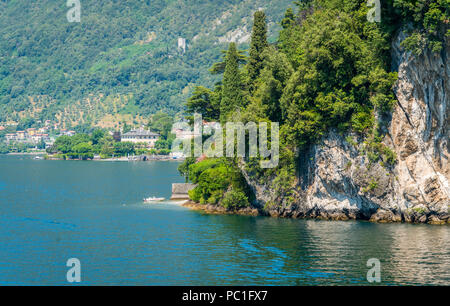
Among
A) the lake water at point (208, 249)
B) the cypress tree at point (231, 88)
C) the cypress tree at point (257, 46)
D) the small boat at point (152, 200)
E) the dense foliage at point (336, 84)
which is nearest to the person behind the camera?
the lake water at point (208, 249)

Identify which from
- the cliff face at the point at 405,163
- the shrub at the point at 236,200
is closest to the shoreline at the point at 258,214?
the cliff face at the point at 405,163

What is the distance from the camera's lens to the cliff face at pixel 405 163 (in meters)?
59.2

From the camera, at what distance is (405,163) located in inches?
2431

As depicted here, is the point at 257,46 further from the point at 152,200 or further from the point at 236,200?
the point at 152,200

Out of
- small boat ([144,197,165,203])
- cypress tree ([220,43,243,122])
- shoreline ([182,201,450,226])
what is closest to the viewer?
shoreline ([182,201,450,226])

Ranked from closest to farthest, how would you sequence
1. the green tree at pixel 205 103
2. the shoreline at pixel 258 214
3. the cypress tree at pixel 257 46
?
the shoreline at pixel 258 214
the cypress tree at pixel 257 46
the green tree at pixel 205 103

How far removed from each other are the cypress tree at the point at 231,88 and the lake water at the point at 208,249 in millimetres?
15508

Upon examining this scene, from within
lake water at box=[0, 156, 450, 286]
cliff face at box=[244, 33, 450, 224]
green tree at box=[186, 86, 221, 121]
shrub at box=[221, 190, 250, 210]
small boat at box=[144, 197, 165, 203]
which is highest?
green tree at box=[186, 86, 221, 121]

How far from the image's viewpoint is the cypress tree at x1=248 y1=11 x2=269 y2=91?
3349 inches

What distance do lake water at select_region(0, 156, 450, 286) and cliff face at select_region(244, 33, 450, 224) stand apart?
7.76 feet

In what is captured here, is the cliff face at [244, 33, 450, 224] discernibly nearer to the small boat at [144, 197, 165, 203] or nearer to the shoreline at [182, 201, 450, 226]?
the shoreline at [182, 201, 450, 226]

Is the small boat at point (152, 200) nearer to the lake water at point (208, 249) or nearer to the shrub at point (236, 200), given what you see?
the lake water at point (208, 249)

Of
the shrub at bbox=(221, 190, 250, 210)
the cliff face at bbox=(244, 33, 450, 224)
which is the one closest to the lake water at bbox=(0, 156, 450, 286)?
the cliff face at bbox=(244, 33, 450, 224)
